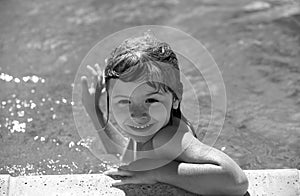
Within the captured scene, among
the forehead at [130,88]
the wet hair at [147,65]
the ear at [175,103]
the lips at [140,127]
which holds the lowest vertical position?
the lips at [140,127]

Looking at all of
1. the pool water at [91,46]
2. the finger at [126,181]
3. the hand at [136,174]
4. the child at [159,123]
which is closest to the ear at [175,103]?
the child at [159,123]

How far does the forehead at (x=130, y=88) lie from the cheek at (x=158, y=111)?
72mm

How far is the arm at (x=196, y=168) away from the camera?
2.22m

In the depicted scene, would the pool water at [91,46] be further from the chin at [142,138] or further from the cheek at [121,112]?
the cheek at [121,112]

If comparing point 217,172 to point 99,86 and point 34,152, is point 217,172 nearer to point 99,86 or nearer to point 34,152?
point 99,86

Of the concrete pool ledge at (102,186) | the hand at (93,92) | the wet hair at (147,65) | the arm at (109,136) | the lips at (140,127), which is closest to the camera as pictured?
the wet hair at (147,65)

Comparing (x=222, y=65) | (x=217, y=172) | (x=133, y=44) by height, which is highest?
(x=133, y=44)

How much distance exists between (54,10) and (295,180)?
3.16 meters

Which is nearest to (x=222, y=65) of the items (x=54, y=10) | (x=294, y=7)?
(x=294, y=7)

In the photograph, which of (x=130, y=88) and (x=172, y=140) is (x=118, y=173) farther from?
(x=130, y=88)

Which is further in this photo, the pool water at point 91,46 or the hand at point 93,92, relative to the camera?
the pool water at point 91,46

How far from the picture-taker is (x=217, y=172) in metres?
2.21

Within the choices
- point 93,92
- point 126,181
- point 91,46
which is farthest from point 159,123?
point 91,46

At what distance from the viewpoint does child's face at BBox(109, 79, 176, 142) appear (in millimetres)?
2201
